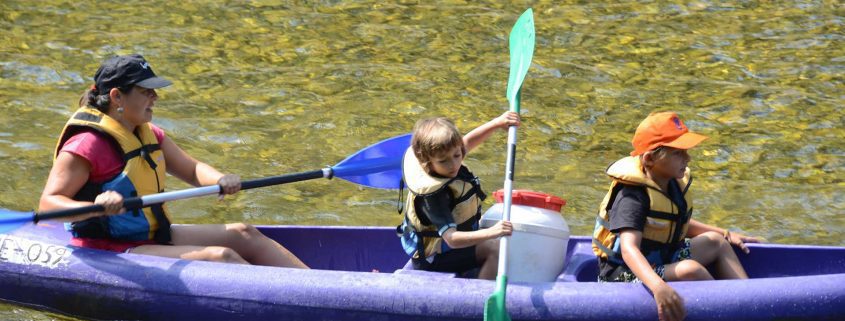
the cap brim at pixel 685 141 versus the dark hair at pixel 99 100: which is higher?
the cap brim at pixel 685 141

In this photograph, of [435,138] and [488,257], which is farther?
[488,257]

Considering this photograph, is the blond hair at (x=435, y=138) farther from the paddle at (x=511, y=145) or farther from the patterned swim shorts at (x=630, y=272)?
the patterned swim shorts at (x=630, y=272)

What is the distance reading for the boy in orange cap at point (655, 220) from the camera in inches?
162

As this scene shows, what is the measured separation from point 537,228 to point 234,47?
191 inches

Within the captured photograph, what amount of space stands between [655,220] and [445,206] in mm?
→ 721

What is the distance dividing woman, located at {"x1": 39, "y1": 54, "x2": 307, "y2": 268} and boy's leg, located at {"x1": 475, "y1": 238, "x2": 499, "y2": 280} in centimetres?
72

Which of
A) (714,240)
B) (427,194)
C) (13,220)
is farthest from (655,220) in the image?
(13,220)

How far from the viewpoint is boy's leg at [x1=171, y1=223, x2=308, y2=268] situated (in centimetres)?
463

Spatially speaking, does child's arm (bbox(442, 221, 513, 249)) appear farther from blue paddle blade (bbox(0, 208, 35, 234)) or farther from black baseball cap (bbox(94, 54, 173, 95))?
blue paddle blade (bbox(0, 208, 35, 234))

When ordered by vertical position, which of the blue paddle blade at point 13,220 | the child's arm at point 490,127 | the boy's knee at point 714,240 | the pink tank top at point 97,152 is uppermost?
the child's arm at point 490,127

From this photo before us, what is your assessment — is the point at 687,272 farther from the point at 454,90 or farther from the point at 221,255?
the point at 454,90

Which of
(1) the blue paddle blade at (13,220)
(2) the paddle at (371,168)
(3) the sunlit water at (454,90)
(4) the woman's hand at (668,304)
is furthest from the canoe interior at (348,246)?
(1) the blue paddle blade at (13,220)

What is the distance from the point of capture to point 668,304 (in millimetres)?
3902

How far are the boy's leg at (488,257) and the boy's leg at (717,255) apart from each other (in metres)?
0.69
